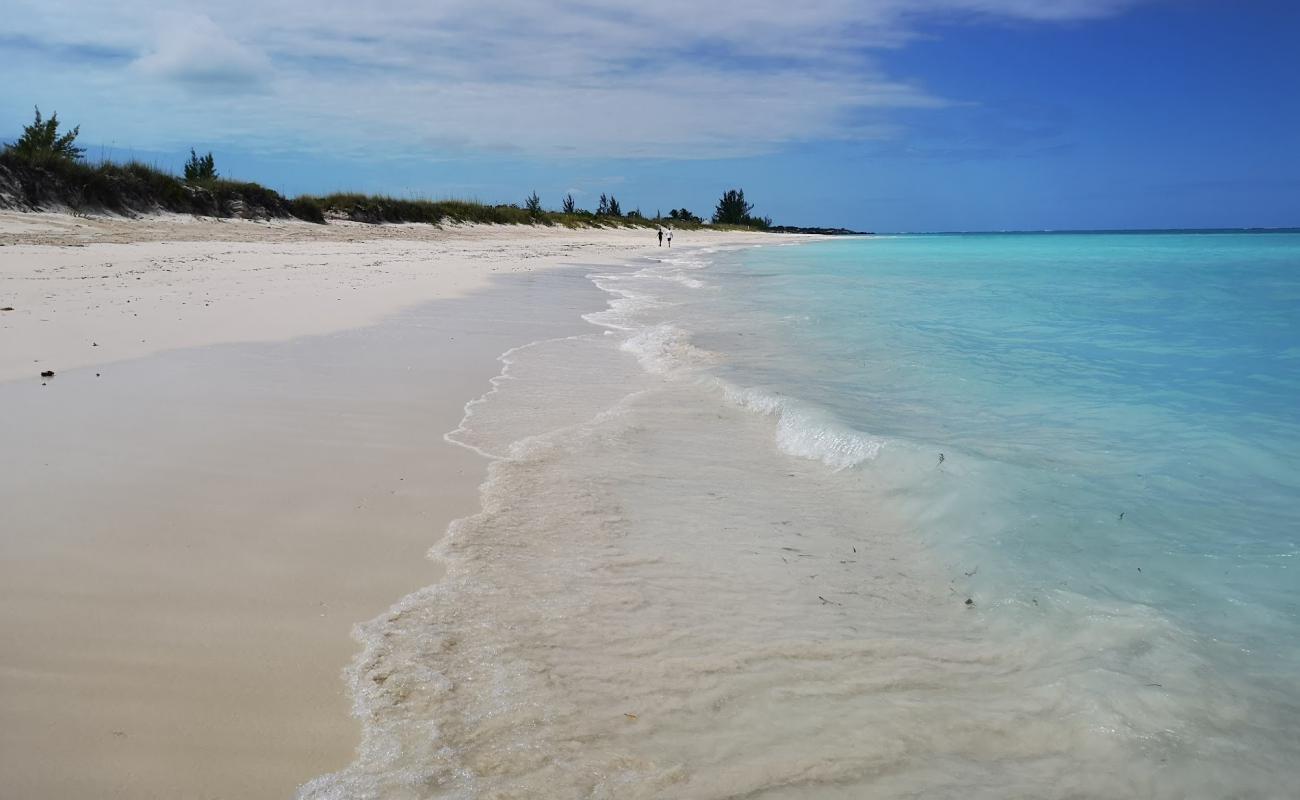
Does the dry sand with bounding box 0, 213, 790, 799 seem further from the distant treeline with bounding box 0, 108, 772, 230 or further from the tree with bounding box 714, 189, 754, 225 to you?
Result: the tree with bounding box 714, 189, 754, 225

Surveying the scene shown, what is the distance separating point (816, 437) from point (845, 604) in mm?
1897

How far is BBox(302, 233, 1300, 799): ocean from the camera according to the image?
1.79 m

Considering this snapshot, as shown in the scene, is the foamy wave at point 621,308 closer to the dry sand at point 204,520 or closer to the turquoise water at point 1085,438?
the turquoise water at point 1085,438

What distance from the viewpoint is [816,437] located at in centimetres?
440

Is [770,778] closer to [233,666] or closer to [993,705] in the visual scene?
[993,705]

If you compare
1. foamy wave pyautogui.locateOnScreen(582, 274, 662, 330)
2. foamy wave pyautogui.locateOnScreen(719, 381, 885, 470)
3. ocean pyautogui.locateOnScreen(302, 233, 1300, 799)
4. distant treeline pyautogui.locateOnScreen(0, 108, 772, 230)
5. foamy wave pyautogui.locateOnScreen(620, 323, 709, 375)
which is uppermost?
distant treeline pyautogui.locateOnScreen(0, 108, 772, 230)

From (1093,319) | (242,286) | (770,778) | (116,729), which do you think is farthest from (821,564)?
(1093,319)

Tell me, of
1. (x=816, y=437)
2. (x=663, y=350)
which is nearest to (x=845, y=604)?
(x=816, y=437)

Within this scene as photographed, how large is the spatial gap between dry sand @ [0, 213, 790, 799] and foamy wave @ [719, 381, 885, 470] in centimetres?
177

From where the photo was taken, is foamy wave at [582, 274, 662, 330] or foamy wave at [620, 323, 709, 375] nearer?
foamy wave at [620, 323, 709, 375]

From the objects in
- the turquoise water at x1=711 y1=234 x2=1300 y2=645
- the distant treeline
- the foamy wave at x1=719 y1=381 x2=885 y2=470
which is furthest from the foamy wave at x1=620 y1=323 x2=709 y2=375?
the distant treeline

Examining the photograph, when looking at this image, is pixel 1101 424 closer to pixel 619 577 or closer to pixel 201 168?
pixel 619 577

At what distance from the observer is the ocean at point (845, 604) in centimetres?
179

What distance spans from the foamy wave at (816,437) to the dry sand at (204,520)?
5.80 ft
